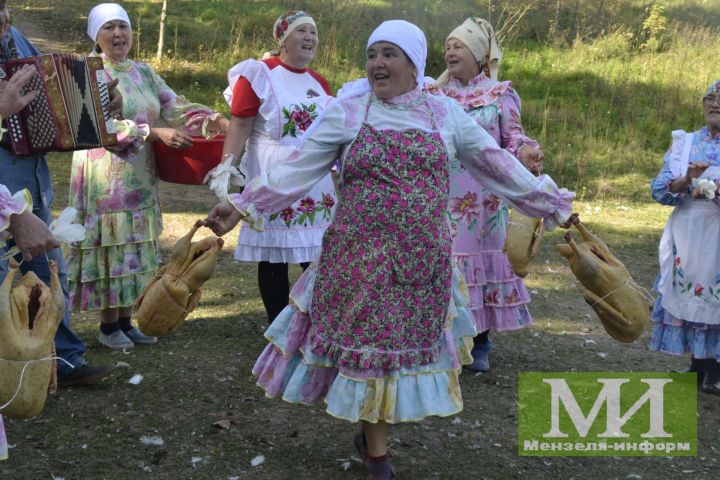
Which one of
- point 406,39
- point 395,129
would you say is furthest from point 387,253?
point 406,39

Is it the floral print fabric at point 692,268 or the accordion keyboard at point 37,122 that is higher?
the accordion keyboard at point 37,122

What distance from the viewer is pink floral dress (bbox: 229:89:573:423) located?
145 inches

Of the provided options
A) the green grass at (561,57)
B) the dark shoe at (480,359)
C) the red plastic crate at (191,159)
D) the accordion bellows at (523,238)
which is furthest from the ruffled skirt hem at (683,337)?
the green grass at (561,57)

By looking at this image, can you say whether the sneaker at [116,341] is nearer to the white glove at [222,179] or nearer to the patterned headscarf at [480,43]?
the white glove at [222,179]

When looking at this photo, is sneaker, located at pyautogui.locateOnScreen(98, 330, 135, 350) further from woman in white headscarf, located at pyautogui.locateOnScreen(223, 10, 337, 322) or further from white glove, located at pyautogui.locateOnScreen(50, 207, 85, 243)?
white glove, located at pyautogui.locateOnScreen(50, 207, 85, 243)

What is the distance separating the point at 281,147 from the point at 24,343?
2.61 meters

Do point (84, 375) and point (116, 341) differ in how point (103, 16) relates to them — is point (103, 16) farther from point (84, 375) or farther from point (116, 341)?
point (84, 375)

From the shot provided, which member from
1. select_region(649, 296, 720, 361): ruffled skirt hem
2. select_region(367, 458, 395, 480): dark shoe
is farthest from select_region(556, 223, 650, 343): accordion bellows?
select_region(649, 296, 720, 361): ruffled skirt hem

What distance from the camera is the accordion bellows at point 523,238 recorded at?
4305mm

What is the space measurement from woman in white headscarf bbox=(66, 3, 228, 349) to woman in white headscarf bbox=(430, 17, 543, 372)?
66.8 inches

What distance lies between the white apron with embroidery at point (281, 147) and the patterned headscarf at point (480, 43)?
2.91ft

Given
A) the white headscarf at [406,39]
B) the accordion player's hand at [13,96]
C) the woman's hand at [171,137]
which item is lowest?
the woman's hand at [171,137]

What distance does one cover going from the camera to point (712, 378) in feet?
17.9

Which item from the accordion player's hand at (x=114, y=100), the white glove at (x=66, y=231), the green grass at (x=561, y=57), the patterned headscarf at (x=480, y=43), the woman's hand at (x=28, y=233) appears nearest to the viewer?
the woman's hand at (x=28, y=233)
